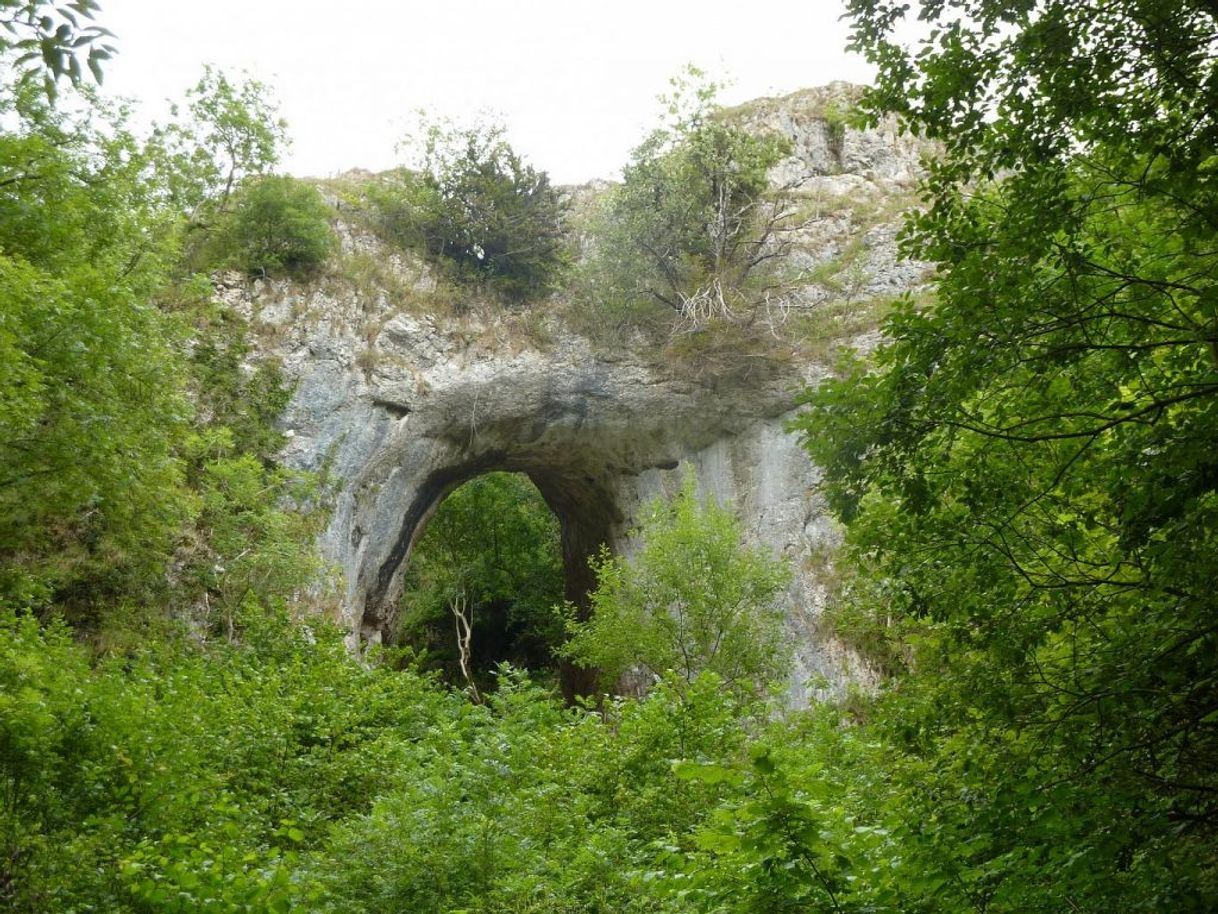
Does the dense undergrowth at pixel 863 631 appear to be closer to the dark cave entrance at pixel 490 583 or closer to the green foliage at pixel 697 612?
the green foliage at pixel 697 612

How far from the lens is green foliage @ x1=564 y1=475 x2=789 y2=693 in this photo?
15609mm

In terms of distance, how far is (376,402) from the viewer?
18734 millimetres

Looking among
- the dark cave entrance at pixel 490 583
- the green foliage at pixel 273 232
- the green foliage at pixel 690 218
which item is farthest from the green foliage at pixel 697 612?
the green foliage at pixel 273 232

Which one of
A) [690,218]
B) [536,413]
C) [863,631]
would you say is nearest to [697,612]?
[536,413]

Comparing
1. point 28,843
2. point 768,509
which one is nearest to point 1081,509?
point 28,843

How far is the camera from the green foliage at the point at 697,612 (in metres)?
15.6

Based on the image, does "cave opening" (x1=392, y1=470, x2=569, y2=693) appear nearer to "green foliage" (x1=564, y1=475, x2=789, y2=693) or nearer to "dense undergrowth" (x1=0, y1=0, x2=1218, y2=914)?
"green foliage" (x1=564, y1=475, x2=789, y2=693)

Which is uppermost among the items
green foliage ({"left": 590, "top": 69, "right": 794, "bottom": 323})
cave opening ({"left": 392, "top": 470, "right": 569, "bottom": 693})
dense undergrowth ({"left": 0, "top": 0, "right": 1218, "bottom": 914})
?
green foliage ({"left": 590, "top": 69, "right": 794, "bottom": 323})

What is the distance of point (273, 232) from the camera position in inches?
746

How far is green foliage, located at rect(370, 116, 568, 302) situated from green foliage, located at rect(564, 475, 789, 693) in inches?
310

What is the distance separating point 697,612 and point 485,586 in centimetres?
1376

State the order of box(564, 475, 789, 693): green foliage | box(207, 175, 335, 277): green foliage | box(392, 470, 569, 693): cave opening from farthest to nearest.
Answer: box(392, 470, 569, 693): cave opening → box(207, 175, 335, 277): green foliage → box(564, 475, 789, 693): green foliage

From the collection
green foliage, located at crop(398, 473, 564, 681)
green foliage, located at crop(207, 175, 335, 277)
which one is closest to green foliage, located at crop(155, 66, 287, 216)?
green foliage, located at crop(207, 175, 335, 277)

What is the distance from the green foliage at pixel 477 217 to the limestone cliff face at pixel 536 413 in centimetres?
103
